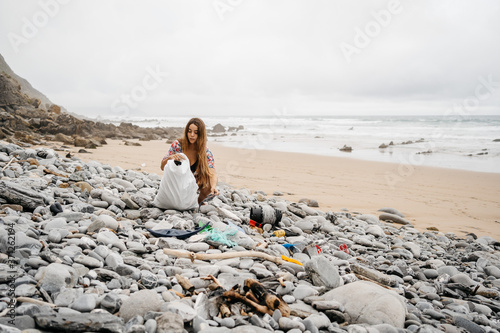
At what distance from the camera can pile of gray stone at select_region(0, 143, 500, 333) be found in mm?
2225

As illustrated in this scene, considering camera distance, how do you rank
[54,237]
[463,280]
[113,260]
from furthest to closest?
[463,280] → [54,237] → [113,260]

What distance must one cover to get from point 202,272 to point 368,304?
1.52 m

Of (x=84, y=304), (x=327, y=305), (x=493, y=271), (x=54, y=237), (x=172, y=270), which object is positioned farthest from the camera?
(x=493, y=271)

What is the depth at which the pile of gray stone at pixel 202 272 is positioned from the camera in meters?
2.22

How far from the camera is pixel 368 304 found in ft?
8.93

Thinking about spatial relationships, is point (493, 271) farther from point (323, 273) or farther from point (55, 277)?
point (55, 277)

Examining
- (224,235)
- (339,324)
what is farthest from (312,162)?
(339,324)

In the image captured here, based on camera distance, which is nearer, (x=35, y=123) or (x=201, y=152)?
(x=201, y=152)

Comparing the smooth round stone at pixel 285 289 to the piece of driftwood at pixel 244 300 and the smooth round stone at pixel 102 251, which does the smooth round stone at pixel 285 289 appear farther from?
the smooth round stone at pixel 102 251

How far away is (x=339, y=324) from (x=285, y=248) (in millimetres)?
1564

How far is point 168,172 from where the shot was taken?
478 cm

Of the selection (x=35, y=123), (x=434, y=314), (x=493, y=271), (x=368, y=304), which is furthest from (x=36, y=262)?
(x=35, y=123)

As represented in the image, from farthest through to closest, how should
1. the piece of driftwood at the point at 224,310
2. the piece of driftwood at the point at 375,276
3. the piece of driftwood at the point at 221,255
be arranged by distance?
the piece of driftwood at the point at 375,276 < the piece of driftwood at the point at 221,255 < the piece of driftwood at the point at 224,310

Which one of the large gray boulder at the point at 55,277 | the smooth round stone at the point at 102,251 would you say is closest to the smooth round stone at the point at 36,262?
the large gray boulder at the point at 55,277
